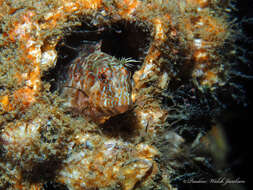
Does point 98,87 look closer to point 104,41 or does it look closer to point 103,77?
point 103,77

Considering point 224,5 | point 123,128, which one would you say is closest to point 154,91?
point 123,128

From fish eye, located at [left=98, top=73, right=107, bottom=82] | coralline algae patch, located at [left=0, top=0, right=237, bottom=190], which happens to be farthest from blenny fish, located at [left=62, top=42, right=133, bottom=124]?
coralline algae patch, located at [left=0, top=0, right=237, bottom=190]

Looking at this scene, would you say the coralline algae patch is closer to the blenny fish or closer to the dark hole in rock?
the dark hole in rock

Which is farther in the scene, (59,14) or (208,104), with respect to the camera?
(208,104)

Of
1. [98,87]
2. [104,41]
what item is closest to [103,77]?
[98,87]

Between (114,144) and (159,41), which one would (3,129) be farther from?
(159,41)
